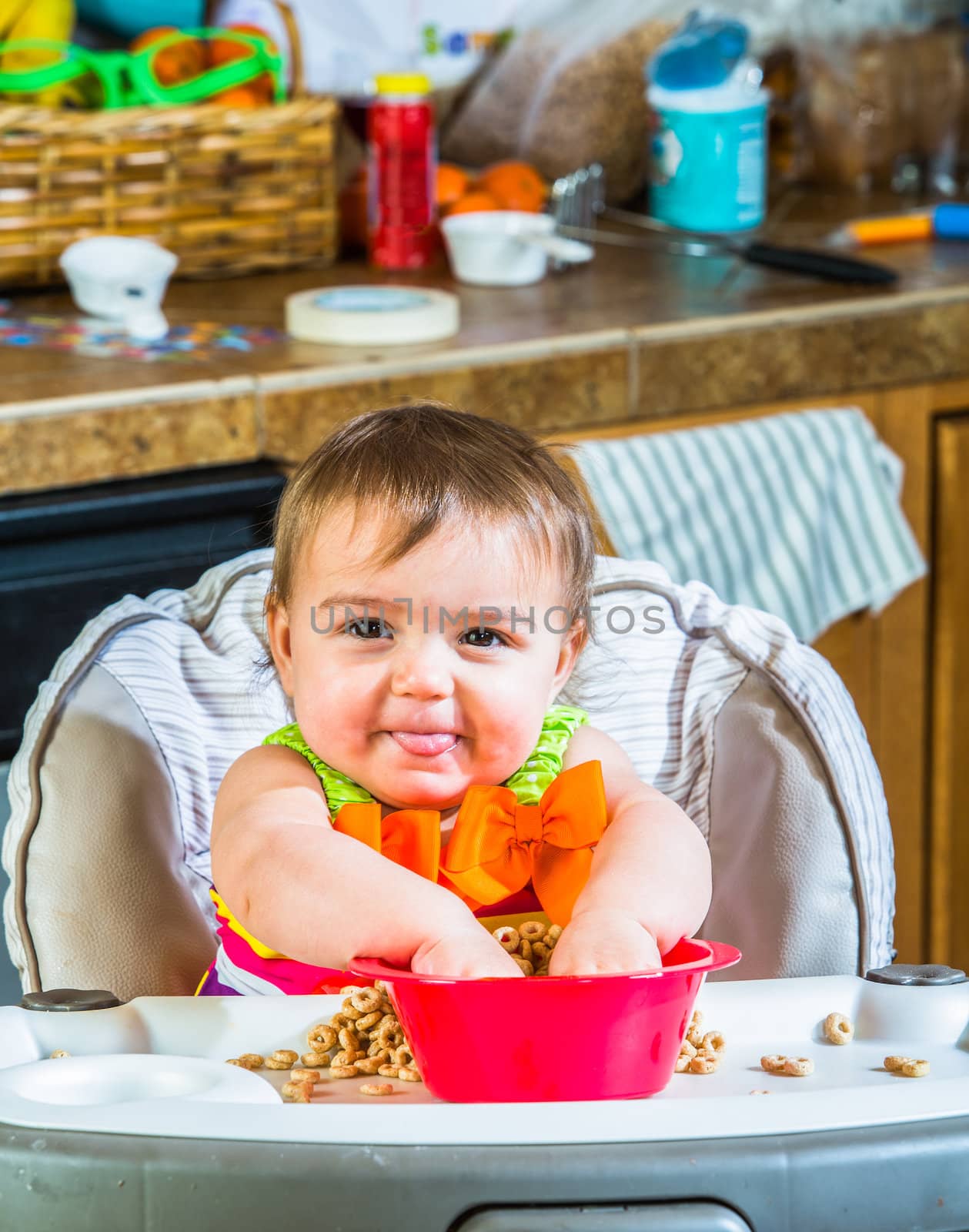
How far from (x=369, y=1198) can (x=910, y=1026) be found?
0.32m

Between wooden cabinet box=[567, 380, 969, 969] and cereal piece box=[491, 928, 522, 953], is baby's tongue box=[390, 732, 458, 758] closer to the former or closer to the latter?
cereal piece box=[491, 928, 522, 953]

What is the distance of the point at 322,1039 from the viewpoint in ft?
2.64

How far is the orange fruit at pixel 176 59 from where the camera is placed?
192 cm

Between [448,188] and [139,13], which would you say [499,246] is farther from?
[139,13]

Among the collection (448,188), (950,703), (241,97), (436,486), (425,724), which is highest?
(241,97)

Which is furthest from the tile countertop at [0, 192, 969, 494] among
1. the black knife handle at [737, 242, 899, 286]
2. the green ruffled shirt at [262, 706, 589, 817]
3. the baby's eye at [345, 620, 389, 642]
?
the baby's eye at [345, 620, 389, 642]

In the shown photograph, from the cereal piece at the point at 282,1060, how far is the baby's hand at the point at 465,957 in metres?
0.07

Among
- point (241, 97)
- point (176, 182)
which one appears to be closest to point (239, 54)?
point (241, 97)

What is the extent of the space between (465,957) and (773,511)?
1077 mm

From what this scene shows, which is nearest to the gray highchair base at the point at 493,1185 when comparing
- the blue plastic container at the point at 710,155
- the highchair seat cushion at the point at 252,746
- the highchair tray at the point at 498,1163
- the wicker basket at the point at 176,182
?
the highchair tray at the point at 498,1163

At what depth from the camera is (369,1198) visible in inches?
24.3

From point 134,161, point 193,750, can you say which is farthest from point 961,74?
point 193,750

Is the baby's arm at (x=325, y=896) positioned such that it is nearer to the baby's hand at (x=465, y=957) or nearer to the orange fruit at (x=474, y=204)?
the baby's hand at (x=465, y=957)

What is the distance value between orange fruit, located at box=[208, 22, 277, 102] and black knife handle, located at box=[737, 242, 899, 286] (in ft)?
1.92
